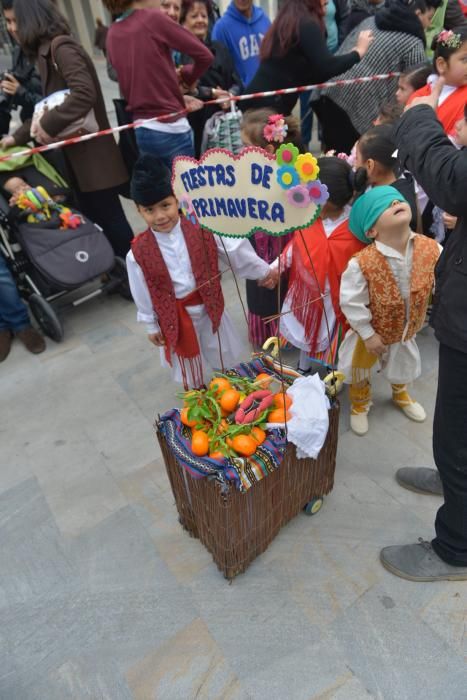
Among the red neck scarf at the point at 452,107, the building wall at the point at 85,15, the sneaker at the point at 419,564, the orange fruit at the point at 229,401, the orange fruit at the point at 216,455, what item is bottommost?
the sneaker at the point at 419,564

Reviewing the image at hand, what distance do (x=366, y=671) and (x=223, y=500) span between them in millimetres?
770

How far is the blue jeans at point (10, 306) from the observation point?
3.10 meters

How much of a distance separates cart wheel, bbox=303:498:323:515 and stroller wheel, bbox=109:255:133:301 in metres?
2.28

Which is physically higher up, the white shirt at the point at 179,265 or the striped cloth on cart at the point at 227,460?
the white shirt at the point at 179,265

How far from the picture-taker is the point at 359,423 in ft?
7.93

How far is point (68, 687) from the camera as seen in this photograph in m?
1.59

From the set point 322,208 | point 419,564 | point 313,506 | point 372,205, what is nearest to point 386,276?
point 372,205

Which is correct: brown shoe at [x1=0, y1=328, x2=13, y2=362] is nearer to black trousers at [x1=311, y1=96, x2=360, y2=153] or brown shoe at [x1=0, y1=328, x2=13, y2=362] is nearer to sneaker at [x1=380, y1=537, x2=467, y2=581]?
sneaker at [x1=380, y1=537, x2=467, y2=581]

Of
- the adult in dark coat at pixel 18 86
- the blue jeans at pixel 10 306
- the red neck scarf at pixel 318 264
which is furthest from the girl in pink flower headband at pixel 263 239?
the adult in dark coat at pixel 18 86

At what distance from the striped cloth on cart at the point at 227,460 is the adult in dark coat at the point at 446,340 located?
1.81ft

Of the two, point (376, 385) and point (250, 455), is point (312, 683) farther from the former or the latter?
point (376, 385)

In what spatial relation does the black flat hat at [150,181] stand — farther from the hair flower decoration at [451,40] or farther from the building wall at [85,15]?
the building wall at [85,15]

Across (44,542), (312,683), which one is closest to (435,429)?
(312,683)

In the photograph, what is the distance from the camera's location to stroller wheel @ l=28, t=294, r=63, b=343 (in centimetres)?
314
